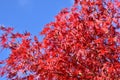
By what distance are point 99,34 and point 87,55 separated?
0.96 meters

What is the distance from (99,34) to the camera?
1198 centimetres

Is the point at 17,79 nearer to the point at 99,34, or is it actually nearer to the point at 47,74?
the point at 47,74

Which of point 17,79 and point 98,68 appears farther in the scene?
point 17,79

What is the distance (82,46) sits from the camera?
11.6 meters

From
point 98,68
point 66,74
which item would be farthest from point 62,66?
point 98,68

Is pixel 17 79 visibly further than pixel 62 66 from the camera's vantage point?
Yes

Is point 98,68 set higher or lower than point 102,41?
lower

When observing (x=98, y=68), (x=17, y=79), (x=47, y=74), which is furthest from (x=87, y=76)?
(x=17, y=79)

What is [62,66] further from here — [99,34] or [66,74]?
[99,34]

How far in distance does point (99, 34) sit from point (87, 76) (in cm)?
153

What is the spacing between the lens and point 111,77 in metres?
10.9

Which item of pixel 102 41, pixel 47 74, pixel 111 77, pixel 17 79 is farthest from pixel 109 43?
pixel 17 79

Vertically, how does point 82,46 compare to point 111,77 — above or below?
above

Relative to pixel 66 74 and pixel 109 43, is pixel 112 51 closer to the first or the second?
pixel 109 43
